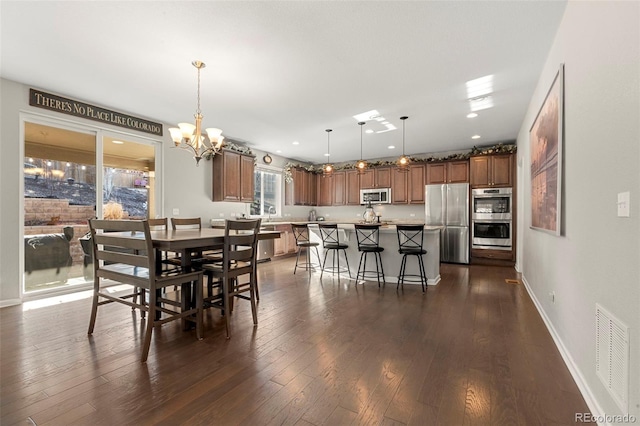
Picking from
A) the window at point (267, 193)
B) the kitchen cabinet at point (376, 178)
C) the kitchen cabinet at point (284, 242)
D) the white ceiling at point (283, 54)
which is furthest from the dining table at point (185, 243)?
the kitchen cabinet at point (376, 178)

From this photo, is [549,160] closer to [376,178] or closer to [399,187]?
[399,187]

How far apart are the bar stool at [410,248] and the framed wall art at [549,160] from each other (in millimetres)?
1449

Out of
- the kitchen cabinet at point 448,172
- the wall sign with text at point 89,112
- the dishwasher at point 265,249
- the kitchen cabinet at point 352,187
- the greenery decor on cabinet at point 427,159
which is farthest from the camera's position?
the kitchen cabinet at point 352,187

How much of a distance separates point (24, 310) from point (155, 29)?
11.2 ft

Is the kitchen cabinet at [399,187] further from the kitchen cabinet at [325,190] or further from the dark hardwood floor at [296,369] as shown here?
the dark hardwood floor at [296,369]

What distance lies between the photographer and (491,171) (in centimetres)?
611

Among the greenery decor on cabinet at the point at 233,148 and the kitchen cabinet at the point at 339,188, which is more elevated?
the greenery decor on cabinet at the point at 233,148

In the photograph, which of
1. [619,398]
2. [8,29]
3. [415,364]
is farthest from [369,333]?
[8,29]

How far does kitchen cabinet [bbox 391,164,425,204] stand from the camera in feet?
23.5

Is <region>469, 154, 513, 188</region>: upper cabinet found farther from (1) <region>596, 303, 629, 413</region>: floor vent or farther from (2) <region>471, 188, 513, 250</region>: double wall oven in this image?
(1) <region>596, 303, 629, 413</region>: floor vent

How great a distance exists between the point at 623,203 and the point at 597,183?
0.37 metres

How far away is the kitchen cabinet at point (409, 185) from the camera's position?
7.15 metres

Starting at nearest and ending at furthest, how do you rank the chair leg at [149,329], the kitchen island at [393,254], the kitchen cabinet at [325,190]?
the chair leg at [149,329], the kitchen island at [393,254], the kitchen cabinet at [325,190]

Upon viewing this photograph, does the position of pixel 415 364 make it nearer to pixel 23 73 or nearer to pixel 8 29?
pixel 8 29
